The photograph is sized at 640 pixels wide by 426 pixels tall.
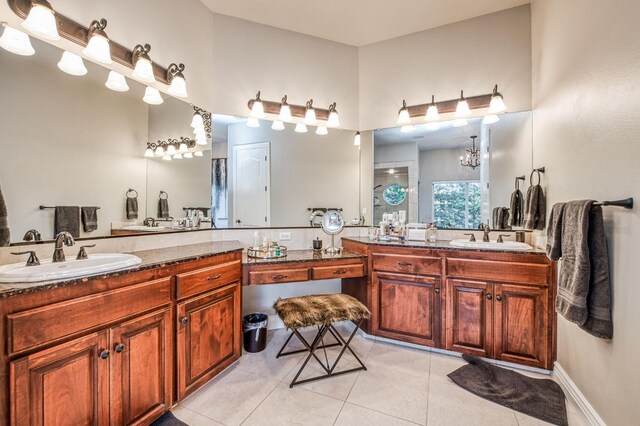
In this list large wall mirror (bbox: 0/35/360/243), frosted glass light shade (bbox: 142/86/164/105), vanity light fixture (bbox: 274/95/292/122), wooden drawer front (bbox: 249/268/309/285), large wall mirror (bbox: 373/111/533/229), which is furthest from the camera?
vanity light fixture (bbox: 274/95/292/122)

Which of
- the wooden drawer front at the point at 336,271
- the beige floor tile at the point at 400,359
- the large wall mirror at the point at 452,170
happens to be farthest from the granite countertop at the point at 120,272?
the large wall mirror at the point at 452,170

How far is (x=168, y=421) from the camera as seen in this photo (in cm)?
164

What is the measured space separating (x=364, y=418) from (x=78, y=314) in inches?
62.2

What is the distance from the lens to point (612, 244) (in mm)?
1438

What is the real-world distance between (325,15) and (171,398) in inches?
129

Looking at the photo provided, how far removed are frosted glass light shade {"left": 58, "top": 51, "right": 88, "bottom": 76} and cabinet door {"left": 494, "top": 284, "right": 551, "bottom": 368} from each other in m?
3.20

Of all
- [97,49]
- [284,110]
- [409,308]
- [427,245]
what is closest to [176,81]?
[97,49]

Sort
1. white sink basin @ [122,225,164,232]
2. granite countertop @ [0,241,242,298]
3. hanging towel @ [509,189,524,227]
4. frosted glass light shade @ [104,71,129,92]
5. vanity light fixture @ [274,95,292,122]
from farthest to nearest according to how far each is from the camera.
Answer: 1. vanity light fixture @ [274,95,292,122]
2. hanging towel @ [509,189,524,227]
3. white sink basin @ [122,225,164,232]
4. frosted glass light shade @ [104,71,129,92]
5. granite countertop @ [0,241,242,298]

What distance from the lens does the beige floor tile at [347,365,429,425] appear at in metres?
1.77

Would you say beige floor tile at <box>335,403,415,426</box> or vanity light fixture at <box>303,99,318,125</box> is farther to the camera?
vanity light fixture at <box>303,99,318,125</box>

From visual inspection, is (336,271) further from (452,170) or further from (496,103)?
(496,103)

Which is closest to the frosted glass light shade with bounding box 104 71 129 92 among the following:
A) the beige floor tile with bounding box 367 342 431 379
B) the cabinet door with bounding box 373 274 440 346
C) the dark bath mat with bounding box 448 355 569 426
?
the cabinet door with bounding box 373 274 440 346

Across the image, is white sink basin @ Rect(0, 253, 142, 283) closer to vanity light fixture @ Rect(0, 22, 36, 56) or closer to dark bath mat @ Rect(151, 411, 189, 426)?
dark bath mat @ Rect(151, 411, 189, 426)

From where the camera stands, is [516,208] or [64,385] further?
[516,208]
